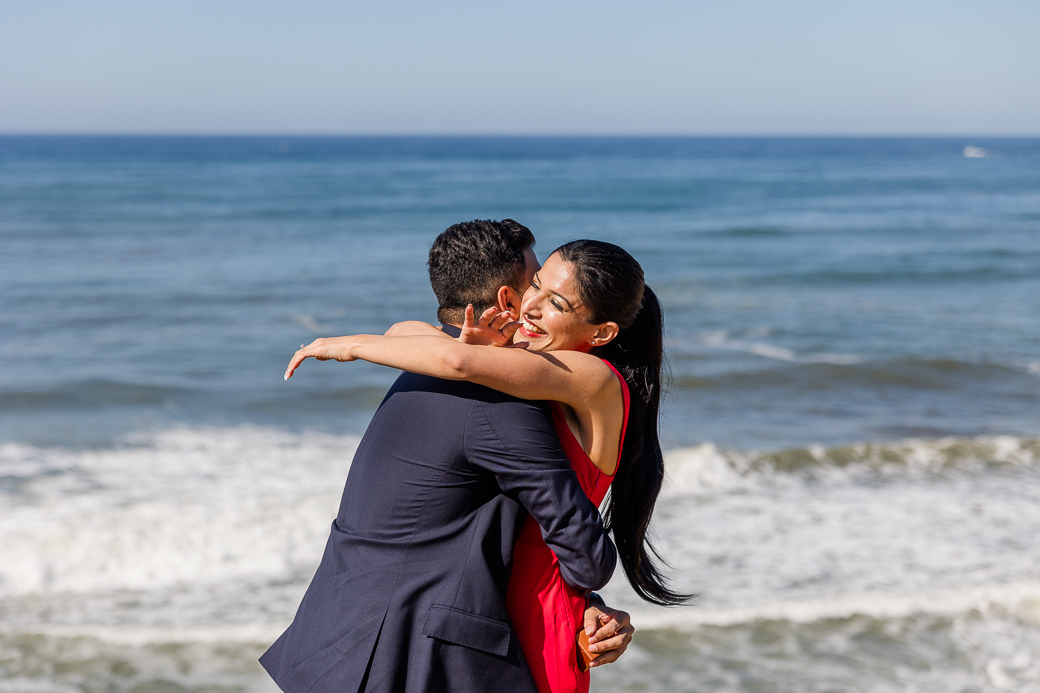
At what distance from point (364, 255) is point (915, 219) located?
19057mm

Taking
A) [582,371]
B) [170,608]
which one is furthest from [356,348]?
[170,608]

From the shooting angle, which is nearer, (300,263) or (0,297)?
(0,297)

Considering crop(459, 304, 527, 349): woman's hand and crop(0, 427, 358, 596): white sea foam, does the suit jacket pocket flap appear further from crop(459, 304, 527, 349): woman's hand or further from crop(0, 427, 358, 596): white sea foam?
crop(0, 427, 358, 596): white sea foam

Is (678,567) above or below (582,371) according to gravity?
below

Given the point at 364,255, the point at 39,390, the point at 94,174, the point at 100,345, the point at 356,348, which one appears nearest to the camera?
the point at 356,348

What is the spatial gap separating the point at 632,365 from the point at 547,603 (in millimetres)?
667

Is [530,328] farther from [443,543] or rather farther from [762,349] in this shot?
[762,349]

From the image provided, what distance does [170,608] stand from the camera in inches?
212

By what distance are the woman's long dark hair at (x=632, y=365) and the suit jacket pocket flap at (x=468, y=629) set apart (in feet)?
1.63

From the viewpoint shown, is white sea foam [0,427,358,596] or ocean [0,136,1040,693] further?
white sea foam [0,427,358,596]

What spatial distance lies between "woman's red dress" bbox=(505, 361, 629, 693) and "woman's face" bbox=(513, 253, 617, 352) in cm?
18

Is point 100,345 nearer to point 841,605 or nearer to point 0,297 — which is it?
point 0,297

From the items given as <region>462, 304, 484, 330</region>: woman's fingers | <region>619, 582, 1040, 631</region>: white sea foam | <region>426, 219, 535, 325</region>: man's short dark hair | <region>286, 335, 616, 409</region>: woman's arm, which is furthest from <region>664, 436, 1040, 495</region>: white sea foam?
→ <region>462, 304, 484, 330</region>: woman's fingers

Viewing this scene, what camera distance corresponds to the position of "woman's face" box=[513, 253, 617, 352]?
2227 mm
